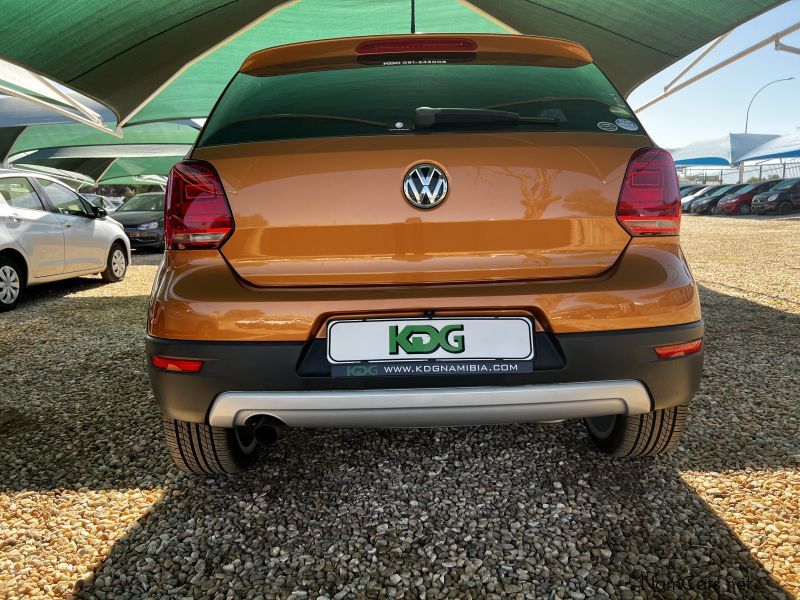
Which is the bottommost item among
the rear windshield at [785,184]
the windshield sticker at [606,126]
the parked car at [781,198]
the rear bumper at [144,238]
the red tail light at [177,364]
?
the parked car at [781,198]

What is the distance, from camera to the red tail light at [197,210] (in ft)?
5.95

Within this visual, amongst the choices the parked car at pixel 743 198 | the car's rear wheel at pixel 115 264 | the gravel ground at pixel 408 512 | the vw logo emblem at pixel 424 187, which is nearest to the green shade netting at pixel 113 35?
the car's rear wheel at pixel 115 264

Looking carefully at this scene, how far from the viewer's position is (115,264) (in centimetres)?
888

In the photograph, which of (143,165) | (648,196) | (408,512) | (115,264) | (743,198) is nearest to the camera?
(648,196)

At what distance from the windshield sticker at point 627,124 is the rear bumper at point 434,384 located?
26.6 inches

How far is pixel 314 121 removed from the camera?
1903 millimetres

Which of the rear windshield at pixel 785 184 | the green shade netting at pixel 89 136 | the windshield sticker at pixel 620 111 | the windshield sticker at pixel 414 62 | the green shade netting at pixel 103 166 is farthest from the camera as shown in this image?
the green shade netting at pixel 103 166

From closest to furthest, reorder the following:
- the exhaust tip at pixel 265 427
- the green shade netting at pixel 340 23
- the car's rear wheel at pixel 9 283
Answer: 1. the exhaust tip at pixel 265 427
2. the car's rear wheel at pixel 9 283
3. the green shade netting at pixel 340 23

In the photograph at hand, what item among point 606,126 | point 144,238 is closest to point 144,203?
point 144,238

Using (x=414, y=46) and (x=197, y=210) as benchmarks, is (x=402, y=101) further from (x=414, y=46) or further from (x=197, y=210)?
(x=197, y=210)

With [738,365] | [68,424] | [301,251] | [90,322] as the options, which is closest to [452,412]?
[301,251]

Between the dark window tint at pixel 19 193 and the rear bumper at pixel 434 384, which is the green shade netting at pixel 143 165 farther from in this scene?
the rear bumper at pixel 434 384

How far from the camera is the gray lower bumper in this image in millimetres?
1728

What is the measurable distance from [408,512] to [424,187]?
3.81 feet
